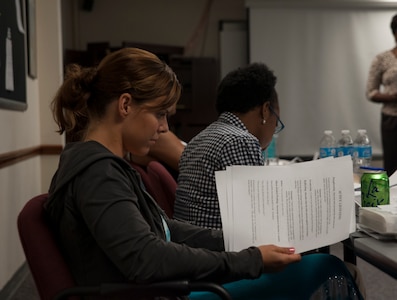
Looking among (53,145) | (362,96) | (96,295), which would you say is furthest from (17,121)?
(362,96)

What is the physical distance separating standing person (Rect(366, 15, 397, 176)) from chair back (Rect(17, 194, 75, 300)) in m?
2.64

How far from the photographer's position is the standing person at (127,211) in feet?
3.12

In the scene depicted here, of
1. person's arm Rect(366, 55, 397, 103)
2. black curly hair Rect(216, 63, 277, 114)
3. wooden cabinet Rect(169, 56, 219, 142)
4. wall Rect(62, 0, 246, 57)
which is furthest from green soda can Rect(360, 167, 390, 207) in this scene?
wall Rect(62, 0, 246, 57)

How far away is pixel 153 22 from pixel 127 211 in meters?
4.85

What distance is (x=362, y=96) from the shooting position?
17.9ft

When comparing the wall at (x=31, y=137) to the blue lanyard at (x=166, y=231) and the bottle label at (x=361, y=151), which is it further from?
the bottle label at (x=361, y=151)

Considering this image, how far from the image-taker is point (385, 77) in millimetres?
3365

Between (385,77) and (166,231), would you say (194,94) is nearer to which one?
(385,77)

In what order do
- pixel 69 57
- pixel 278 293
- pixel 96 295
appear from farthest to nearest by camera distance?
pixel 69 57 → pixel 278 293 → pixel 96 295

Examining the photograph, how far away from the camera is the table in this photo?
88 cm

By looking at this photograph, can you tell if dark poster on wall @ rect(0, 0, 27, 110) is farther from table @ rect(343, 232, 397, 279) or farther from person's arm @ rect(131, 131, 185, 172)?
table @ rect(343, 232, 397, 279)

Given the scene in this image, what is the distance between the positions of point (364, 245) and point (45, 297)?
2.01ft

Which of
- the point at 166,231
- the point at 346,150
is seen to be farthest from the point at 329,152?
the point at 166,231

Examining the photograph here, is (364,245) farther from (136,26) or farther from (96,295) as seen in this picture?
(136,26)
